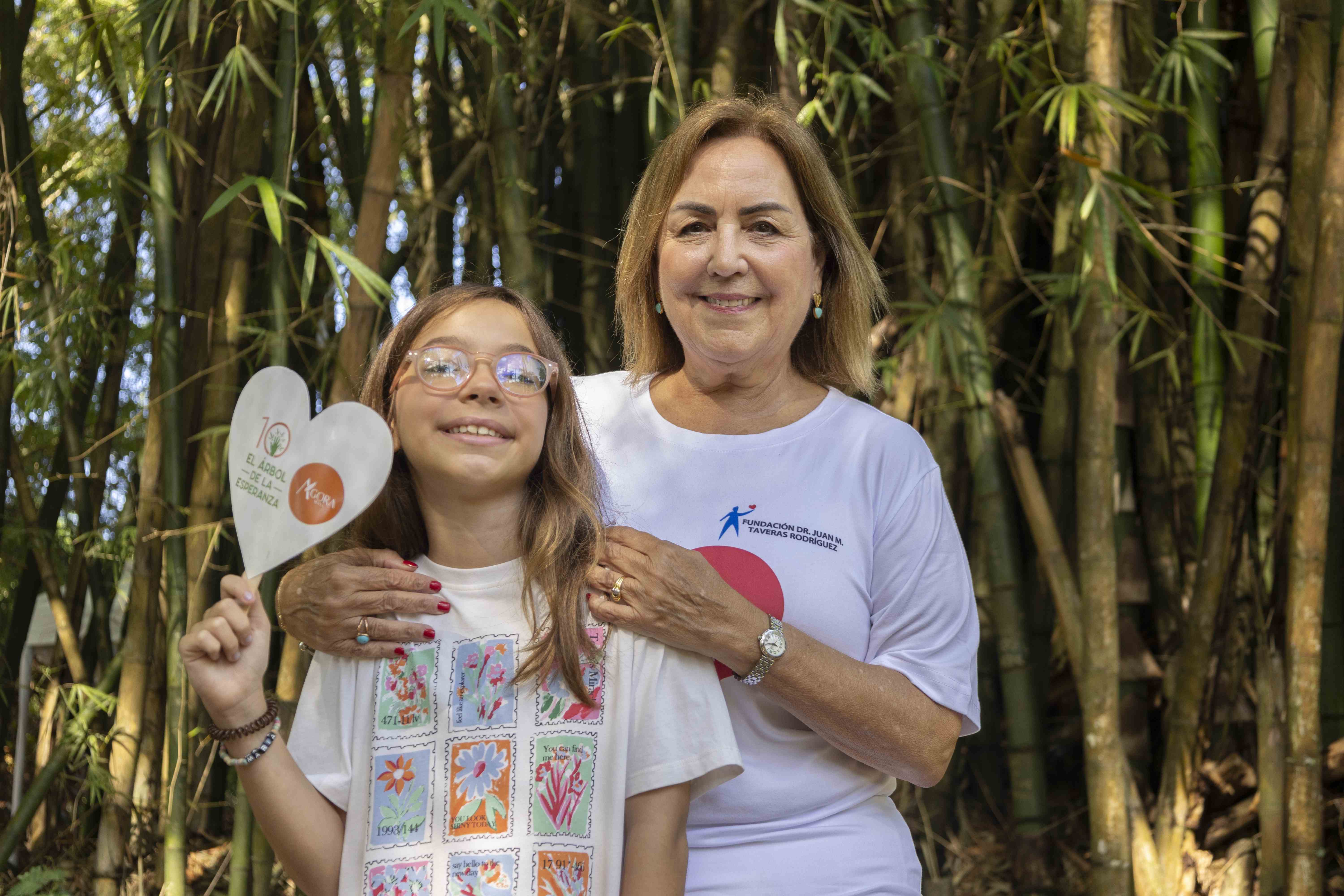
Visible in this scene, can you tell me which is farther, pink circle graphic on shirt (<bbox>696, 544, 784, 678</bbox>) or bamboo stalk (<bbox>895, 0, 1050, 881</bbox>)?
bamboo stalk (<bbox>895, 0, 1050, 881</bbox>)

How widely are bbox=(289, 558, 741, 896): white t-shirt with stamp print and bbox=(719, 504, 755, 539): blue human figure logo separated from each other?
0.22 metres

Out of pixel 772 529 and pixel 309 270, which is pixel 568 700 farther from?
pixel 309 270

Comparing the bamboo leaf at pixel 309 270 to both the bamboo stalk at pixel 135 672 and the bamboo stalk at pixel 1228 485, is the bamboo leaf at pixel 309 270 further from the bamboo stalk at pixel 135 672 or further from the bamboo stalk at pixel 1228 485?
the bamboo stalk at pixel 1228 485

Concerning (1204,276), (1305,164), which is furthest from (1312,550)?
(1305,164)

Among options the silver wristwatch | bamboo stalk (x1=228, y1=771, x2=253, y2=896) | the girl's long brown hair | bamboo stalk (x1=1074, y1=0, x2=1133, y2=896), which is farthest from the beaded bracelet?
bamboo stalk (x1=1074, y1=0, x2=1133, y2=896)

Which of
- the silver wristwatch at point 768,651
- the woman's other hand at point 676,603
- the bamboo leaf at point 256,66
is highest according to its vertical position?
the bamboo leaf at point 256,66

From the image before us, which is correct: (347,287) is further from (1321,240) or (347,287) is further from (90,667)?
(1321,240)

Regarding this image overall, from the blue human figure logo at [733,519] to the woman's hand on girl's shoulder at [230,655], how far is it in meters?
0.54

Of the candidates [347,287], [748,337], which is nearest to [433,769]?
[748,337]

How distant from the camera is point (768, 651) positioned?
1244 mm

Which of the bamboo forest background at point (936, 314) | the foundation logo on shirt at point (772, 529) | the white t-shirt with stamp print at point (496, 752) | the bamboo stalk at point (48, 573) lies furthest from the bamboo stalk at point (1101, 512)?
the bamboo stalk at point (48, 573)

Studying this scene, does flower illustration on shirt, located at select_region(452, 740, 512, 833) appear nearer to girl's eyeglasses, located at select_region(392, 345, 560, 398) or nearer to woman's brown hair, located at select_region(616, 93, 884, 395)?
girl's eyeglasses, located at select_region(392, 345, 560, 398)

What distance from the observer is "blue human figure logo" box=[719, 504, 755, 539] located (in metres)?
1.43

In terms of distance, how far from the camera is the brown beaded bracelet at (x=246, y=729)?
1.12 metres
